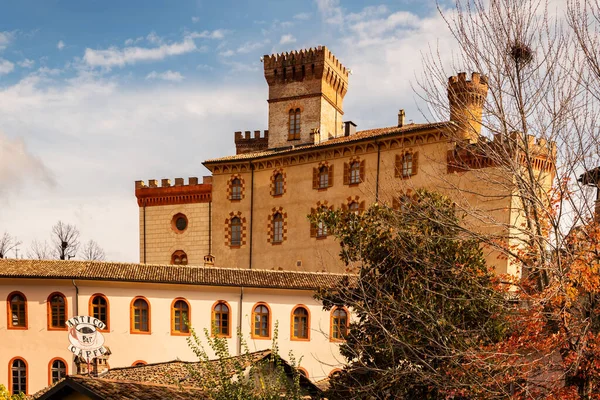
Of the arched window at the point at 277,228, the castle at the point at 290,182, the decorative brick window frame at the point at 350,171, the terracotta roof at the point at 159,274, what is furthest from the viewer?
the arched window at the point at 277,228

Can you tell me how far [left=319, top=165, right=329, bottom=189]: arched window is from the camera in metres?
40.6

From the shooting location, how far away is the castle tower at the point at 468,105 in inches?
488

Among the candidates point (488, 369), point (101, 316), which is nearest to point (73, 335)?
point (101, 316)

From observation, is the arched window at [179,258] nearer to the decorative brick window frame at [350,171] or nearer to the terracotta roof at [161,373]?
the decorative brick window frame at [350,171]

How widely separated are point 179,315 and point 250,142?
70.1 ft

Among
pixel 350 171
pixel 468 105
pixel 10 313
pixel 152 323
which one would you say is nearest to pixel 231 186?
pixel 350 171

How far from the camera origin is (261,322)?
31906 mm

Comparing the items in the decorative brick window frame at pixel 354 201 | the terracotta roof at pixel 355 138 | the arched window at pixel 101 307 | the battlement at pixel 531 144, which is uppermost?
the terracotta roof at pixel 355 138

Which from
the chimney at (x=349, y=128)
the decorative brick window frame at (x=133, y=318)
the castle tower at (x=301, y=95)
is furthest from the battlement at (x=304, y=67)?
the decorative brick window frame at (x=133, y=318)

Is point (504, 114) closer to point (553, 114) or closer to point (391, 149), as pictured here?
point (553, 114)

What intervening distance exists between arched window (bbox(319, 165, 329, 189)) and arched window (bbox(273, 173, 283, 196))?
114 inches

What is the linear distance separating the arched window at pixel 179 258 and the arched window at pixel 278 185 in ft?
29.0

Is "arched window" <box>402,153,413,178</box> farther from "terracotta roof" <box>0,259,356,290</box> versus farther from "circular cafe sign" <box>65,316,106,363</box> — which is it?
"circular cafe sign" <box>65,316,106,363</box>

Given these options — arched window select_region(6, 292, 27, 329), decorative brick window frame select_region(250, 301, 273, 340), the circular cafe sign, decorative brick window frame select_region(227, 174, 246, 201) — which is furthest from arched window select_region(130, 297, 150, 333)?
decorative brick window frame select_region(227, 174, 246, 201)
